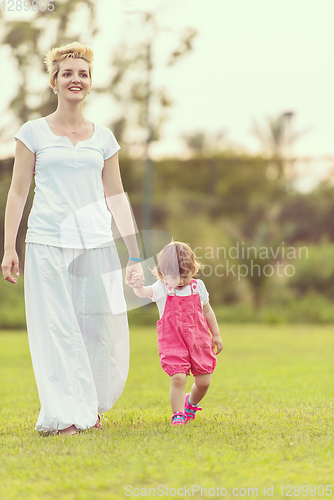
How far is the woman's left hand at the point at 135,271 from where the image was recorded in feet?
14.6

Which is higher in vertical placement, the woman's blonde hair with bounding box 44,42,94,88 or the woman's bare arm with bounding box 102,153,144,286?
the woman's blonde hair with bounding box 44,42,94,88

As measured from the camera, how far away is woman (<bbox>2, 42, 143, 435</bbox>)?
4180 millimetres

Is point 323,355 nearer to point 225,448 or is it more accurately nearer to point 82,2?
point 225,448

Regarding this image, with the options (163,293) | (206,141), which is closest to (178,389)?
(163,293)

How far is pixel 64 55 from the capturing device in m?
4.35

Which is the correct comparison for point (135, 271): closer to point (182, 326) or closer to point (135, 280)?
point (135, 280)

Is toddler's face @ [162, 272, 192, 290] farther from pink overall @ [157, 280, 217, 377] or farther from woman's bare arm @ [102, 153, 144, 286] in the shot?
woman's bare arm @ [102, 153, 144, 286]

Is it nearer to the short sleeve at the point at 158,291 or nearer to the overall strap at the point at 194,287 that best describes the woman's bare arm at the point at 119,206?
the short sleeve at the point at 158,291

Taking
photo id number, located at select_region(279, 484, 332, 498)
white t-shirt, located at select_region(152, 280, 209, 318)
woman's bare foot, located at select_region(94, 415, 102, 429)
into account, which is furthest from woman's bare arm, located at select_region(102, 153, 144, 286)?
photo id number, located at select_region(279, 484, 332, 498)

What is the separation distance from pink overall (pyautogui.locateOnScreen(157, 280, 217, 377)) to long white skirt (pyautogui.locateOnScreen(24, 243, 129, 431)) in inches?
11.5

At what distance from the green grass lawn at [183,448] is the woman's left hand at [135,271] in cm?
96

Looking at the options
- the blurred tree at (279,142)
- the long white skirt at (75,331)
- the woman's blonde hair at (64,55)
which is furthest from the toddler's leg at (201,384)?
the blurred tree at (279,142)

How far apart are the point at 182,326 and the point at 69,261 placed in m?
0.91

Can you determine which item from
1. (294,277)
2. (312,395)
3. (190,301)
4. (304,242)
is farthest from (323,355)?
(304,242)
